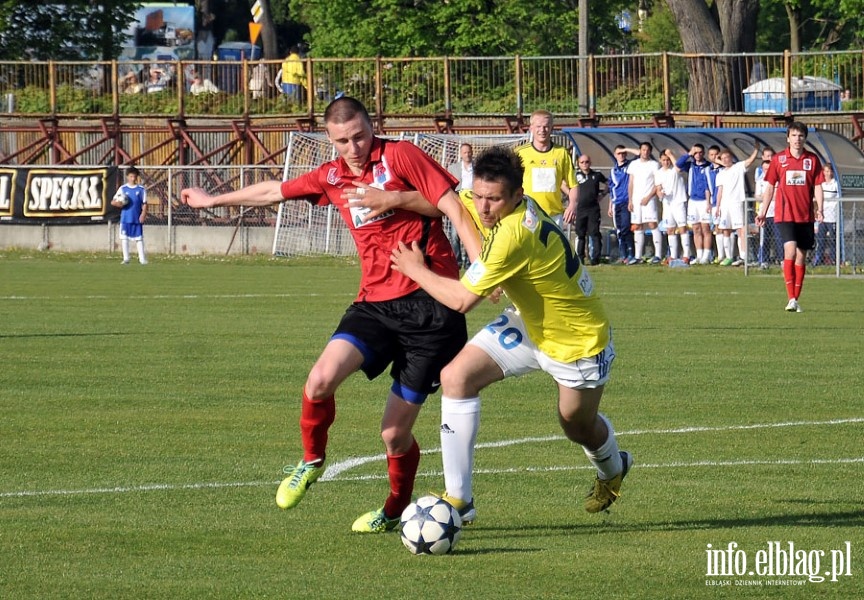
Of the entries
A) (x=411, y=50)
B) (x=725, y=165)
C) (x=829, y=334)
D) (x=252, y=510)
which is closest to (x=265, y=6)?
(x=411, y=50)

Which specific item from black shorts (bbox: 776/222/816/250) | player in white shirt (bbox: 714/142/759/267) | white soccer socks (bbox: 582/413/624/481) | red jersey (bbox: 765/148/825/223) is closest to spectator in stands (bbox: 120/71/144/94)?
player in white shirt (bbox: 714/142/759/267)

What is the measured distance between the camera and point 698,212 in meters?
28.3

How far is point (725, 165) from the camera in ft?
90.0

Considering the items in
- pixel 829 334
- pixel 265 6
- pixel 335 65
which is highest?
pixel 265 6

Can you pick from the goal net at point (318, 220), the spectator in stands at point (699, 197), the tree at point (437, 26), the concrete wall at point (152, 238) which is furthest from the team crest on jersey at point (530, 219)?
the tree at point (437, 26)

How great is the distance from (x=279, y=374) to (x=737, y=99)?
23.4 metres

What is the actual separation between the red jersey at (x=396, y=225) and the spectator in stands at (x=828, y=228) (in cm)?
2022

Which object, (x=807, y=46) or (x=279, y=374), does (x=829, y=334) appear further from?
(x=807, y=46)

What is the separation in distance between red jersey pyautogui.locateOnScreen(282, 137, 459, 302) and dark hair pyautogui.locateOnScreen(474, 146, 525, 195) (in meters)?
0.59

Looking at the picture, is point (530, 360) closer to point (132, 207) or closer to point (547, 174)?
point (547, 174)

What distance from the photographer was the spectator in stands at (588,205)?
28.5m

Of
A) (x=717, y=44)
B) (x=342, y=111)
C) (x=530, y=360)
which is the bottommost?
(x=530, y=360)

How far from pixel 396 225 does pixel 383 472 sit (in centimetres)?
180

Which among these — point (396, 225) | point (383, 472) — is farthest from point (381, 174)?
point (383, 472)
